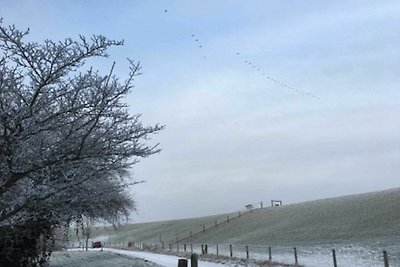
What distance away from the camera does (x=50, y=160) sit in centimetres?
700

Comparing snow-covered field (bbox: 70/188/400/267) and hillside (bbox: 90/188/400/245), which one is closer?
snow-covered field (bbox: 70/188/400/267)

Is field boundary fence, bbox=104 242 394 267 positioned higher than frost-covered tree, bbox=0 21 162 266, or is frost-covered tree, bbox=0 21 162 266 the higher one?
frost-covered tree, bbox=0 21 162 266

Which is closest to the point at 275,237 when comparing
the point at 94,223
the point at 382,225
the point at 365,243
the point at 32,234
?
the point at 382,225

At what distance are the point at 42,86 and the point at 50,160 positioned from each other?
96cm

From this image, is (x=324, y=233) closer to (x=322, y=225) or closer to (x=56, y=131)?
(x=322, y=225)

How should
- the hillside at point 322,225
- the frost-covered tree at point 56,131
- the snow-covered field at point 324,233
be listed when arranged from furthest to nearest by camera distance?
1. the hillside at point 322,225
2. the snow-covered field at point 324,233
3. the frost-covered tree at point 56,131

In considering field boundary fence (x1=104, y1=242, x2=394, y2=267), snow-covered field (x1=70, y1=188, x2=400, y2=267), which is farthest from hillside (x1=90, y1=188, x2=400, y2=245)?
field boundary fence (x1=104, y1=242, x2=394, y2=267)

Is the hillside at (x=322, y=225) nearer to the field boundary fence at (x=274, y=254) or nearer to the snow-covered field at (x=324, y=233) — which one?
the snow-covered field at (x=324, y=233)

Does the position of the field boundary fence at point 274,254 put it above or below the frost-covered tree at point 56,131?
below

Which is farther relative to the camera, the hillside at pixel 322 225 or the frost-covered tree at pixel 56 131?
→ the hillside at pixel 322 225

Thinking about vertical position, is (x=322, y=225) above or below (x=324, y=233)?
above

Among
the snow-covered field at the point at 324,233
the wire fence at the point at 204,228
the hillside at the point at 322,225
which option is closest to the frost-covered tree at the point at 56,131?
the snow-covered field at the point at 324,233

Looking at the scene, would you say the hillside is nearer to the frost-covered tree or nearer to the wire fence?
the wire fence

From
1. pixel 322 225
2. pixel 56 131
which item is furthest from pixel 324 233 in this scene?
pixel 56 131
